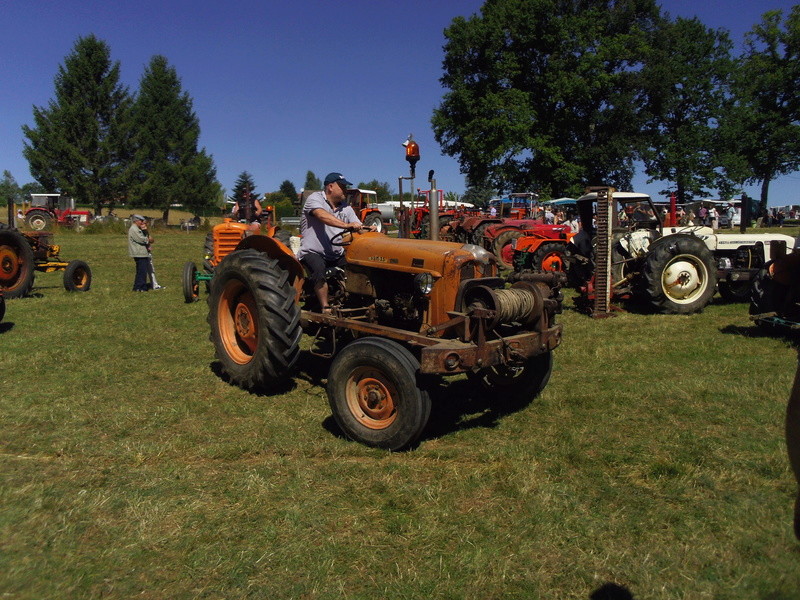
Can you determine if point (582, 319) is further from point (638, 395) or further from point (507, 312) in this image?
point (507, 312)

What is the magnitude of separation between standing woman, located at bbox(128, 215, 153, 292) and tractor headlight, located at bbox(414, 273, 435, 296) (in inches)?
333

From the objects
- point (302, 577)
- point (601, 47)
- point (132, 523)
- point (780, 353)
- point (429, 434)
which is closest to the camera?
point (302, 577)

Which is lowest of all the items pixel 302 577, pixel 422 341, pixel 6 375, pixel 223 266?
pixel 302 577

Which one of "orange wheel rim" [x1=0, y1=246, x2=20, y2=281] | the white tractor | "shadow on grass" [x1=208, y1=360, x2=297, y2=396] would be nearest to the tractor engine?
"shadow on grass" [x1=208, y1=360, x2=297, y2=396]

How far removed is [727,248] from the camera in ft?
33.0

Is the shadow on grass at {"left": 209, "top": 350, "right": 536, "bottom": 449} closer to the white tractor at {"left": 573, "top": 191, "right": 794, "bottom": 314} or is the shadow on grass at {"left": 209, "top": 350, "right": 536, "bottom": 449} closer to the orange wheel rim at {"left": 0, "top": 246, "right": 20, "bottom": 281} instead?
the white tractor at {"left": 573, "top": 191, "right": 794, "bottom": 314}

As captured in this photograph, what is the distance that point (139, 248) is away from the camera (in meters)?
11.4

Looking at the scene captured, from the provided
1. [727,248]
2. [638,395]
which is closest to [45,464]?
[638,395]

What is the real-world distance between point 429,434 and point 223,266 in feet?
8.12

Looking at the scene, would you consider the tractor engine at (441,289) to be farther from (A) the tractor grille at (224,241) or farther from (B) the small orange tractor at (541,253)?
(B) the small orange tractor at (541,253)

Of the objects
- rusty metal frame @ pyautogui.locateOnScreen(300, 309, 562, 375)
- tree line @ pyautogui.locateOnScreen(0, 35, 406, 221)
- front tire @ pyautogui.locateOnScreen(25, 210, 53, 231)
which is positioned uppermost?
tree line @ pyautogui.locateOnScreen(0, 35, 406, 221)

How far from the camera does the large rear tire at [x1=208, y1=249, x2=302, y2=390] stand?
495cm

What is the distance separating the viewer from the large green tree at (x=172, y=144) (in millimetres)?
46988

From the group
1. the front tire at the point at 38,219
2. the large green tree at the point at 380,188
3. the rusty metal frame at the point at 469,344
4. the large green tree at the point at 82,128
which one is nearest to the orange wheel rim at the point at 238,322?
the rusty metal frame at the point at 469,344
